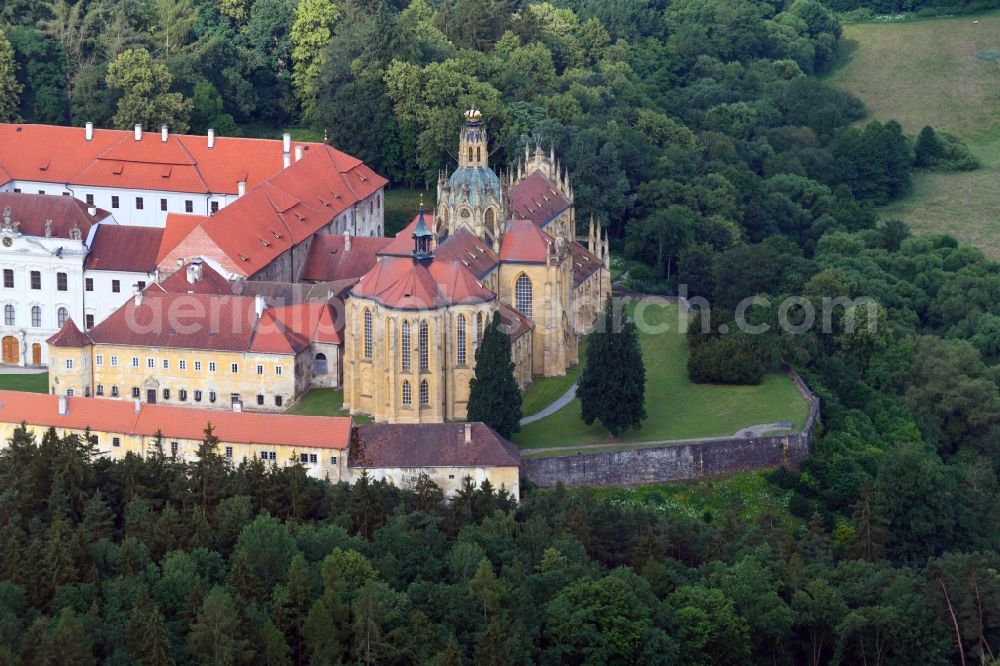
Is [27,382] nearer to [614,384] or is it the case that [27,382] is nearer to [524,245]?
[524,245]

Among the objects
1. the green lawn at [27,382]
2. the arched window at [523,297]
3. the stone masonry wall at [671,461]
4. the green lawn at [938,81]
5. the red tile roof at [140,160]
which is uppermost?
the green lawn at [938,81]

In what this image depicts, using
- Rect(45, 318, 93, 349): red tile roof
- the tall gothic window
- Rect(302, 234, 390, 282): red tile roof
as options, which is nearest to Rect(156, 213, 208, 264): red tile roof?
Rect(302, 234, 390, 282): red tile roof

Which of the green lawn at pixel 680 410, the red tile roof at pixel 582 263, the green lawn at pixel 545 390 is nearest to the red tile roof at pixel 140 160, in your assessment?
the red tile roof at pixel 582 263

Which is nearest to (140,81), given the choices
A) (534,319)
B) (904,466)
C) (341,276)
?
(341,276)

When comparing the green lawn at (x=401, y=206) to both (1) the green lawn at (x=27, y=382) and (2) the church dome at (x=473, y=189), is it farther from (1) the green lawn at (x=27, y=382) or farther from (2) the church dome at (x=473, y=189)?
(1) the green lawn at (x=27, y=382)

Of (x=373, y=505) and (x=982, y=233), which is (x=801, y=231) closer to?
(x=982, y=233)

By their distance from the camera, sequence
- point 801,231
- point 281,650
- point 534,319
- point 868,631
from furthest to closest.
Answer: point 801,231 < point 534,319 < point 868,631 < point 281,650
